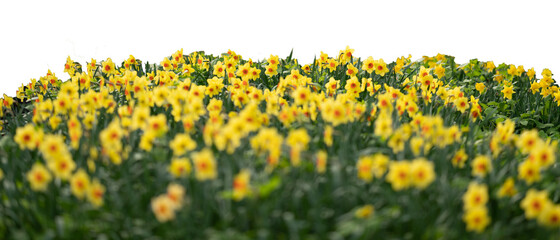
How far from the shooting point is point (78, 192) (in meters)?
2.47

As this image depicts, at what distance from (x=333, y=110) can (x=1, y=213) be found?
76.2 inches

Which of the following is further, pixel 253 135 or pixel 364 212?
pixel 253 135

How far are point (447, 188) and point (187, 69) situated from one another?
3.69m

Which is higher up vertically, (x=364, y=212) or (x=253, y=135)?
(x=253, y=135)

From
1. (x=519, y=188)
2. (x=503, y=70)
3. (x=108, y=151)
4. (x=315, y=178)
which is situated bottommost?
(x=519, y=188)

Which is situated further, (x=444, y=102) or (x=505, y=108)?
(x=505, y=108)

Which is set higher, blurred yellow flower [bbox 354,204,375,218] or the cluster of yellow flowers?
the cluster of yellow flowers

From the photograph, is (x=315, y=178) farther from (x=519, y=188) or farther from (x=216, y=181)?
(x=519, y=188)

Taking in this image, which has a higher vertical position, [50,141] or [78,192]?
[50,141]

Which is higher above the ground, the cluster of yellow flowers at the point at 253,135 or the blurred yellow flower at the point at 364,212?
the cluster of yellow flowers at the point at 253,135

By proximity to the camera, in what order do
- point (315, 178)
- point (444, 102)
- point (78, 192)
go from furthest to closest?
1. point (444, 102)
2. point (315, 178)
3. point (78, 192)

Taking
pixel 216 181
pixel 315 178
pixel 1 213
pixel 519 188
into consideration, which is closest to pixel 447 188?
pixel 519 188

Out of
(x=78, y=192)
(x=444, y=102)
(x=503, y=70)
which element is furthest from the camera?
(x=503, y=70)

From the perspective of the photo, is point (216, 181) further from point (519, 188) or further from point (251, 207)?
point (519, 188)
